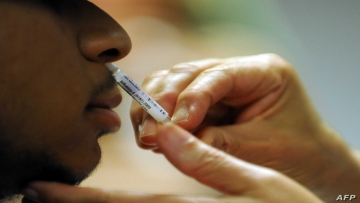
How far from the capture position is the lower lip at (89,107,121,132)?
0.52m

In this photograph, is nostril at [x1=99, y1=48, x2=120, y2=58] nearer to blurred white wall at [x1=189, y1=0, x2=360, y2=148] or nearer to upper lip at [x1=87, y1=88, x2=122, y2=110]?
upper lip at [x1=87, y1=88, x2=122, y2=110]

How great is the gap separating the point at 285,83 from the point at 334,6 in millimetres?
530

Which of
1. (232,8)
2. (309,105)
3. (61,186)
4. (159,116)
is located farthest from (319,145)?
(232,8)

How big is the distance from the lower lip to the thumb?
0.14 metres

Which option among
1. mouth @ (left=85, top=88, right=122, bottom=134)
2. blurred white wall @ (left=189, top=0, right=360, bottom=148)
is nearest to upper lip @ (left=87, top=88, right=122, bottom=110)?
mouth @ (left=85, top=88, right=122, bottom=134)

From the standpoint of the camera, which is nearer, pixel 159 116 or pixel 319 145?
pixel 159 116

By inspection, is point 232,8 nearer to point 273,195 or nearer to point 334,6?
point 334,6

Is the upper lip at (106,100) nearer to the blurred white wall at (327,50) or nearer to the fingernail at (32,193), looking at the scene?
the fingernail at (32,193)

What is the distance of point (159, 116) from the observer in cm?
54

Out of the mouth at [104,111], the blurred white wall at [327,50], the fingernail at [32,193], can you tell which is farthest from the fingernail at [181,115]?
the blurred white wall at [327,50]

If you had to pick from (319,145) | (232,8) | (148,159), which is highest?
(232,8)

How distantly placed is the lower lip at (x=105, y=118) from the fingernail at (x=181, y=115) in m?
0.10

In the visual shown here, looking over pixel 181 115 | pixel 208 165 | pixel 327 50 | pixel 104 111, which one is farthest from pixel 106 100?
pixel 327 50

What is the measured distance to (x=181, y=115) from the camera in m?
0.55
